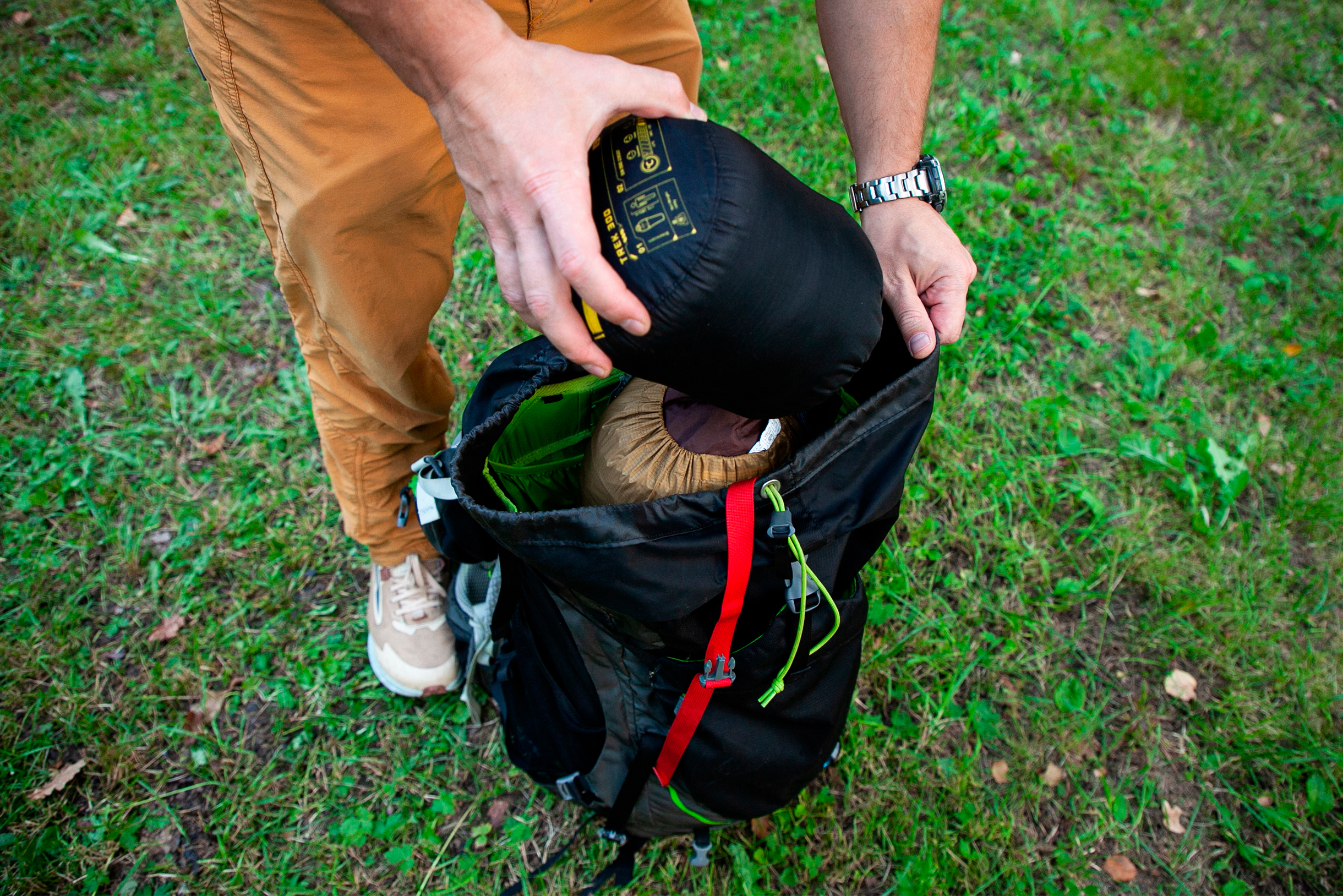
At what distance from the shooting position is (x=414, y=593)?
2.10 metres

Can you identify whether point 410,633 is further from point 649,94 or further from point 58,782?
point 649,94

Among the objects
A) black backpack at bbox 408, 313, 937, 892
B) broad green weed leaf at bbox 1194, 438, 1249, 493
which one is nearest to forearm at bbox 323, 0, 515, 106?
black backpack at bbox 408, 313, 937, 892

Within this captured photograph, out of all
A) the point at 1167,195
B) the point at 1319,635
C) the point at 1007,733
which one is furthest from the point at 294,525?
the point at 1167,195

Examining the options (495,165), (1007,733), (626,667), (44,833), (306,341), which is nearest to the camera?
(495,165)

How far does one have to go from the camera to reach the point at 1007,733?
6.81 ft

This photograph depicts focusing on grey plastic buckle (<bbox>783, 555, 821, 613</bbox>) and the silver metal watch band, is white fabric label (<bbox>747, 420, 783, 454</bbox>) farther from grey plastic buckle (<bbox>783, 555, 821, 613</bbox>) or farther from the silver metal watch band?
the silver metal watch band

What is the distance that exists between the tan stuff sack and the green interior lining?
14cm

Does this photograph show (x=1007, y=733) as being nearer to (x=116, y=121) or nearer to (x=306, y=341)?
(x=306, y=341)

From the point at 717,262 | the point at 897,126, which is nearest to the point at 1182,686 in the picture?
the point at 897,126

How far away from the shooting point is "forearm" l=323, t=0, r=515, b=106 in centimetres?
99

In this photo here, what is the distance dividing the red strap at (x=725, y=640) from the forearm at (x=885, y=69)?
0.89m

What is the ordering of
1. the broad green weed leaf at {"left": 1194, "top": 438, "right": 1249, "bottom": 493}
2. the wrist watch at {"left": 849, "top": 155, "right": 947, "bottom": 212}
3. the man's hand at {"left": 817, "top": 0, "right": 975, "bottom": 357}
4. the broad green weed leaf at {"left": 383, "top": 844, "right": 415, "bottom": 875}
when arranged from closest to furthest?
1. the man's hand at {"left": 817, "top": 0, "right": 975, "bottom": 357}
2. the wrist watch at {"left": 849, "top": 155, "right": 947, "bottom": 212}
3. the broad green weed leaf at {"left": 383, "top": 844, "right": 415, "bottom": 875}
4. the broad green weed leaf at {"left": 1194, "top": 438, "right": 1249, "bottom": 493}

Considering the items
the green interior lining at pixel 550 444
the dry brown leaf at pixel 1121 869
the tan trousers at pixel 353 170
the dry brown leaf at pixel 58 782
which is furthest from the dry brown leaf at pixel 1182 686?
the dry brown leaf at pixel 58 782

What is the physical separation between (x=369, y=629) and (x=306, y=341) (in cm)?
91
